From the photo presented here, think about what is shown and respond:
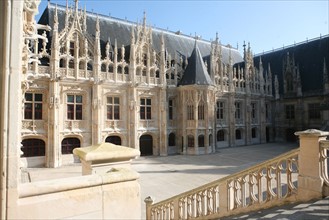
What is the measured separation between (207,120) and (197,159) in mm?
4766

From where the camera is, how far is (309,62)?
107 feet

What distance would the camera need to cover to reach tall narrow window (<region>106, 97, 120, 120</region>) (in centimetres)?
2119

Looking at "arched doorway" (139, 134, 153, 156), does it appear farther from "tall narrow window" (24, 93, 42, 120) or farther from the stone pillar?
the stone pillar

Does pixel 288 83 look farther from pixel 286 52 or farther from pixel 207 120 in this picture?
pixel 207 120

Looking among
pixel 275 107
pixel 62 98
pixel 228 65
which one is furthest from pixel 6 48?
pixel 275 107

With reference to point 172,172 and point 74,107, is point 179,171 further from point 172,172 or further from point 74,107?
point 74,107

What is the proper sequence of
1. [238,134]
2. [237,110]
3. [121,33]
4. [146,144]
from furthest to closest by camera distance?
[237,110]
[238,134]
[121,33]
[146,144]

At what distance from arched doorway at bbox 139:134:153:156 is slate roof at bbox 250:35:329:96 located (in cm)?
2274

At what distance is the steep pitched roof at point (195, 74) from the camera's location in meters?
23.7

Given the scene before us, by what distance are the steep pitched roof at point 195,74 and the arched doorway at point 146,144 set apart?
21.9ft

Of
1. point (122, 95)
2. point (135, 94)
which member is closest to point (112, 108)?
point (122, 95)

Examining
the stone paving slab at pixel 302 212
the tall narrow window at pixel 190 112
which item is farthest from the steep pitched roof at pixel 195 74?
the stone paving slab at pixel 302 212

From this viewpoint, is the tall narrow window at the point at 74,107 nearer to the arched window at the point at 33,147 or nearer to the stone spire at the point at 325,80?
the arched window at the point at 33,147

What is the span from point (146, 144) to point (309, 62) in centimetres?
2660
